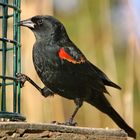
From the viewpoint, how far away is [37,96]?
15.6 feet

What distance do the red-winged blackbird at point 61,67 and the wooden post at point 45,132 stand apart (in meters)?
0.80

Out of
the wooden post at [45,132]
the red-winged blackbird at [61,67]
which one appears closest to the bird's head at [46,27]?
the red-winged blackbird at [61,67]

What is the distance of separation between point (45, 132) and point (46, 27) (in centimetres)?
124

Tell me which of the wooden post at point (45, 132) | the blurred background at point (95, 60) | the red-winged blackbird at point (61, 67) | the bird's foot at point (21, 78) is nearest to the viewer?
the wooden post at point (45, 132)

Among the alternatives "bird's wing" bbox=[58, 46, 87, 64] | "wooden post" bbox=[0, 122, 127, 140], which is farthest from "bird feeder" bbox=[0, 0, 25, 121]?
"wooden post" bbox=[0, 122, 127, 140]

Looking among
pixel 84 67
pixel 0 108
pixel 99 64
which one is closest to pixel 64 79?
pixel 84 67

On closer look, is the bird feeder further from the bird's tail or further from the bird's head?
the bird's tail

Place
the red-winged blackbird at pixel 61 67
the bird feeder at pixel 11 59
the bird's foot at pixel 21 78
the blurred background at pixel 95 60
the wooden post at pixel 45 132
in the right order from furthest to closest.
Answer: the blurred background at pixel 95 60 → the red-winged blackbird at pixel 61 67 → the bird's foot at pixel 21 78 → the bird feeder at pixel 11 59 → the wooden post at pixel 45 132

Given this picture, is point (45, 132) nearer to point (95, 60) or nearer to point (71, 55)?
point (71, 55)

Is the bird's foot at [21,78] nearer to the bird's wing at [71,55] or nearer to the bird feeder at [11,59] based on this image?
the bird feeder at [11,59]

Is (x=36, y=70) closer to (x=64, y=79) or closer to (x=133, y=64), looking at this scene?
(x=64, y=79)

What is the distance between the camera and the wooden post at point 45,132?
11.0 ft

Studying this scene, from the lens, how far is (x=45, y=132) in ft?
11.2

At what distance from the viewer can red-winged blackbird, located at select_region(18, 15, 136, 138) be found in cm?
439
